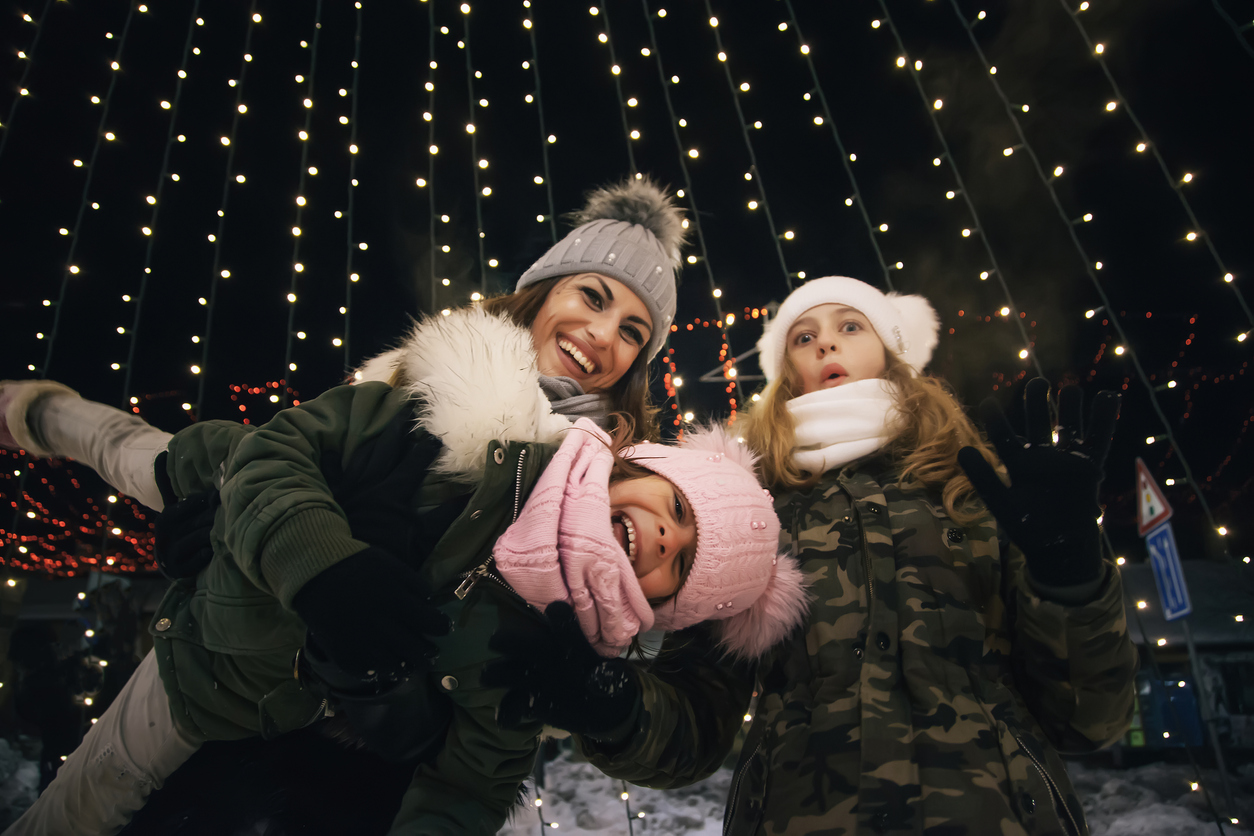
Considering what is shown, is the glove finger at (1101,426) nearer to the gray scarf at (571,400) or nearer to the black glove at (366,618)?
the gray scarf at (571,400)

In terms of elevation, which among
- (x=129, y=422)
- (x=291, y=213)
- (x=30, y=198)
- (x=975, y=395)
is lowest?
(x=129, y=422)

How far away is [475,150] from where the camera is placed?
3.25m

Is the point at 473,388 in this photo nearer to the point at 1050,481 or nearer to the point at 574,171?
the point at 1050,481

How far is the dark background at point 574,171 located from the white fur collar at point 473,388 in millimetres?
1564

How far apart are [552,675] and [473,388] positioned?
0.57 m

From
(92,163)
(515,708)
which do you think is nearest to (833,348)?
(515,708)

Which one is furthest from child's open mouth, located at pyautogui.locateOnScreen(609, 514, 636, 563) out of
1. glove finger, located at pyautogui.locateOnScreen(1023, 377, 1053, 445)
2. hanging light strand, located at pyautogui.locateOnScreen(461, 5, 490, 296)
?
hanging light strand, located at pyautogui.locateOnScreen(461, 5, 490, 296)

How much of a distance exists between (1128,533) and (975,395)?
3809 mm

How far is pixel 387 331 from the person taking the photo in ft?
11.3

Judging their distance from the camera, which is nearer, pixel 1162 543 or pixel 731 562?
pixel 731 562

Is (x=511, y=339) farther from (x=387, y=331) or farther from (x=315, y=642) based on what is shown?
(x=387, y=331)

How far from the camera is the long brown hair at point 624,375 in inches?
73.5

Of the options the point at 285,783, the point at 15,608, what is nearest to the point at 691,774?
the point at 285,783

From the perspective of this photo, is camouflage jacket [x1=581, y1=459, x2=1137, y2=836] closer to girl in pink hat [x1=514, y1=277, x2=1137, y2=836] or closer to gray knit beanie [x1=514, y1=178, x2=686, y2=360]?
girl in pink hat [x1=514, y1=277, x2=1137, y2=836]
